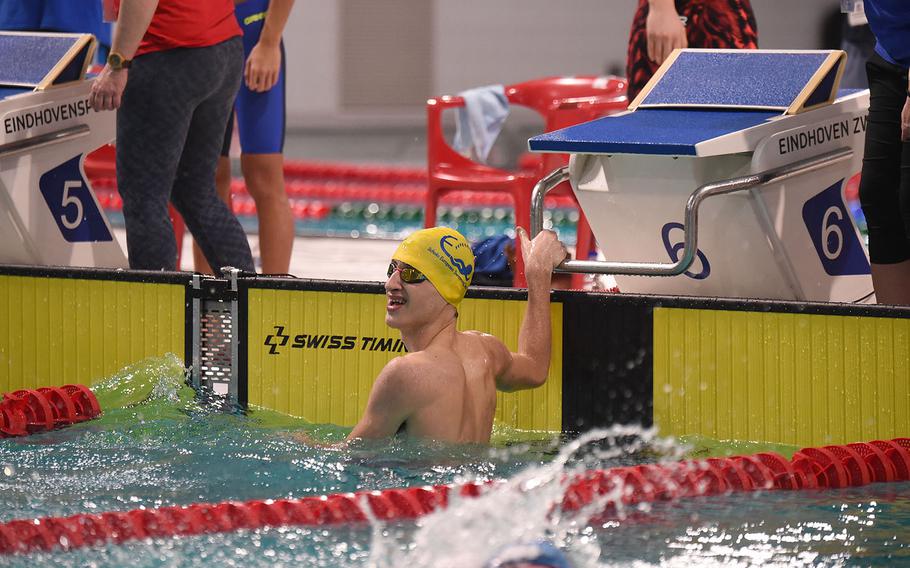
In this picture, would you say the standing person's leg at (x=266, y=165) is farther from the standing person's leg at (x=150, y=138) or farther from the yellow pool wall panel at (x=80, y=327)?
the yellow pool wall panel at (x=80, y=327)

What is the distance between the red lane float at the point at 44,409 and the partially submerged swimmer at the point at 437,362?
2.90 feet

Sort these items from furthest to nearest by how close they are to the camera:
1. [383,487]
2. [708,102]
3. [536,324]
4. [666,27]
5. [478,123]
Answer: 1. [478,123]
2. [666,27]
3. [708,102]
4. [536,324]
5. [383,487]

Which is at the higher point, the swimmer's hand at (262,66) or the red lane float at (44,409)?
the swimmer's hand at (262,66)

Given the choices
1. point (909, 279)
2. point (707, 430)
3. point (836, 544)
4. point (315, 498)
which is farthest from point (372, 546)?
point (909, 279)

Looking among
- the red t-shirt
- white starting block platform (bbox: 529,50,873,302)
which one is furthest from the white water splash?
the red t-shirt

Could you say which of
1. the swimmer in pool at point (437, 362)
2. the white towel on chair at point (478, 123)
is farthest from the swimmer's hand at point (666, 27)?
the white towel on chair at point (478, 123)

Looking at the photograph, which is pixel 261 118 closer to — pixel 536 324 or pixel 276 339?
pixel 276 339

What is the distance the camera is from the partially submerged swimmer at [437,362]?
2.97 m

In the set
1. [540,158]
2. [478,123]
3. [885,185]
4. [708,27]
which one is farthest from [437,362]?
[478,123]

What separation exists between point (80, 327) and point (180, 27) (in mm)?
872

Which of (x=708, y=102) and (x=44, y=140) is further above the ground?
(x=708, y=102)

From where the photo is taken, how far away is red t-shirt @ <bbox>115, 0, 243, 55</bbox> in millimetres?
3857

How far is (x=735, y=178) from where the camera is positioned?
317 centimetres

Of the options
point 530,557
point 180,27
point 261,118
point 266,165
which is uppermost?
point 180,27
